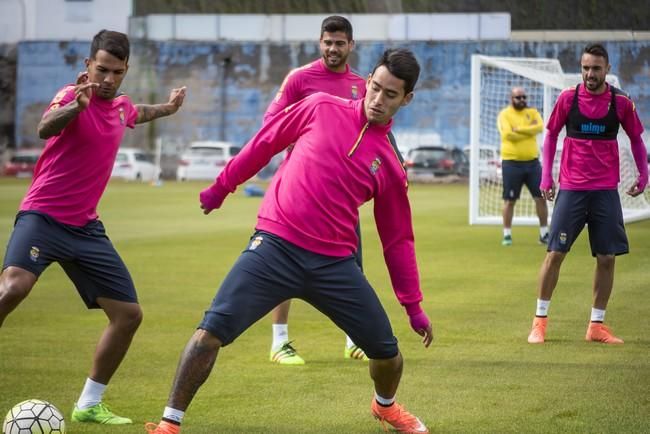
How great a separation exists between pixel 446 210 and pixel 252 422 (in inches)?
883

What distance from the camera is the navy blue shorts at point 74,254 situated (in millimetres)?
6988

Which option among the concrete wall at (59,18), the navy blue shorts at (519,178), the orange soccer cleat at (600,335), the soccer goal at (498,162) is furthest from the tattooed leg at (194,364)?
the concrete wall at (59,18)

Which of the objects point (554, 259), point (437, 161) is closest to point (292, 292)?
point (554, 259)

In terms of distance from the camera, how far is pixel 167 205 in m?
30.4

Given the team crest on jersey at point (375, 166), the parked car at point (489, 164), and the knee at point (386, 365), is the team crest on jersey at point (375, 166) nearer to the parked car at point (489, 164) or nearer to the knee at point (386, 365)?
the knee at point (386, 365)

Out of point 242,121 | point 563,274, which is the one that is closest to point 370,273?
point 563,274

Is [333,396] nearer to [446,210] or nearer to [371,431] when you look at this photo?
[371,431]

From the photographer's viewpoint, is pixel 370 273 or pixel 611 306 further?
pixel 370 273

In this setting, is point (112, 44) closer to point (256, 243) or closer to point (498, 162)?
point (256, 243)

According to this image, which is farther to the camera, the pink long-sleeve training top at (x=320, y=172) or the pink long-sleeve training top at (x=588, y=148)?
the pink long-sleeve training top at (x=588, y=148)

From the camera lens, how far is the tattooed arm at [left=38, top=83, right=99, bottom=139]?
6621mm

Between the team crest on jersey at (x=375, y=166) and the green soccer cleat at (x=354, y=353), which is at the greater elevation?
the team crest on jersey at (x=375, y=166)

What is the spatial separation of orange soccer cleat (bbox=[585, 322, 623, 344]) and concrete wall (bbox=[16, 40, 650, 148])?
4269cm

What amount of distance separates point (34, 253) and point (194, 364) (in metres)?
1.54
